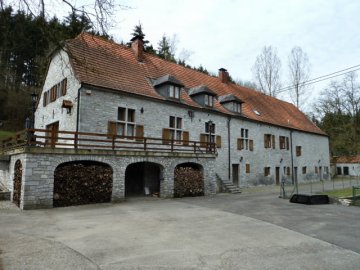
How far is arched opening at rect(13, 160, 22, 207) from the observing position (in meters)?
12.1

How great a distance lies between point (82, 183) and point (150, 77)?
8.96 m

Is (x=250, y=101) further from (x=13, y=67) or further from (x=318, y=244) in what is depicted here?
(x=13, y=67)

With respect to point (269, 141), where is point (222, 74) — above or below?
above

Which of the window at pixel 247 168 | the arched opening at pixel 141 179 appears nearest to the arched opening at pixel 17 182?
the arched opening at pixel 141 179

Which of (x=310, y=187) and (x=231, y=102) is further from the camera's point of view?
(x=310, y=187)

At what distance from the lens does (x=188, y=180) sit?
1670 centimetres

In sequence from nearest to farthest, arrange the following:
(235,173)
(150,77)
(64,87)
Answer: (64,87), (150,77), (235,173)

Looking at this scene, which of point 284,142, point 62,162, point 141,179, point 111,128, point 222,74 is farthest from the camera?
point 284,142

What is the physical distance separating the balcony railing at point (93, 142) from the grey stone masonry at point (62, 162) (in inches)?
A: 17.3

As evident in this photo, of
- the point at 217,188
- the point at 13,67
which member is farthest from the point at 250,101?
the point at 13,67

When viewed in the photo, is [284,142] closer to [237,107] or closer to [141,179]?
[237,107]

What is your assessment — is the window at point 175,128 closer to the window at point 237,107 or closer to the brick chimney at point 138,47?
the brick chimney at point 138,47

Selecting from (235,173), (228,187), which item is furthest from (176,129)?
(235,173)

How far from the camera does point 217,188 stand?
19422mm
